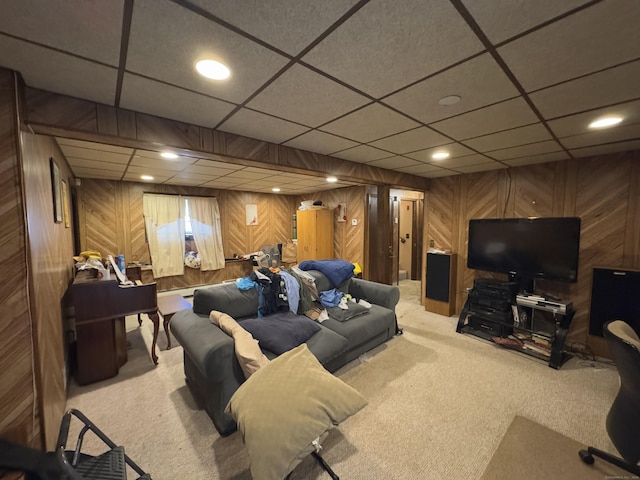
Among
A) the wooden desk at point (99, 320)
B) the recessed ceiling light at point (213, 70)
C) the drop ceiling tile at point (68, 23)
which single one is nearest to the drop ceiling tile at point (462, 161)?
the recessed ceiling light at point (213, 70)

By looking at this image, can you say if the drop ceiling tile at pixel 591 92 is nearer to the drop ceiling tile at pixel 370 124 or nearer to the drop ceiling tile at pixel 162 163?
the drop ceiling tile at pixel 370 124

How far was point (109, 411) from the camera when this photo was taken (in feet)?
7.02

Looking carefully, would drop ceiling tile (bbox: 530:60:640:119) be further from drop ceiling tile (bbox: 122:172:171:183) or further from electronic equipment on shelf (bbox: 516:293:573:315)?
drop ceiling tile (bbox: 122:172:171:183)

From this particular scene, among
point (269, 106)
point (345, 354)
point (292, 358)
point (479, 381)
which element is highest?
point (269, 106)

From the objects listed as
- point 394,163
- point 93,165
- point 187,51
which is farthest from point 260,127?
point 93,165

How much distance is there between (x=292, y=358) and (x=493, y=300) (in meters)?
3.10

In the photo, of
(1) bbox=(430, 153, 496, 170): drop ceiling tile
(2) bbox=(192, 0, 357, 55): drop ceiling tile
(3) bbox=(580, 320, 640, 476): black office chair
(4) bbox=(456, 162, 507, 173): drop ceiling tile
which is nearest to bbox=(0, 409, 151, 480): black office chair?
(2) bbox=(192, 0, 357, 55): drop ceiling tile

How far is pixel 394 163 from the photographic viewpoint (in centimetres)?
354

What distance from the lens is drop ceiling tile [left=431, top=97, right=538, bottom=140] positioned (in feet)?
5.99

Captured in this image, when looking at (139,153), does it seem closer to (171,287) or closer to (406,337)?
(171,287)

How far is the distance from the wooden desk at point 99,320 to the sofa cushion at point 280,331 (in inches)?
51.4

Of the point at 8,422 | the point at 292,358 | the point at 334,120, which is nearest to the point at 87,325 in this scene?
the point at 8,422

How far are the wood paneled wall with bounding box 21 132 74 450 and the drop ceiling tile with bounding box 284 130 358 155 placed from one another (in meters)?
1.89

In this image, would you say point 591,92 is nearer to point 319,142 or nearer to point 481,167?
point 319,142
